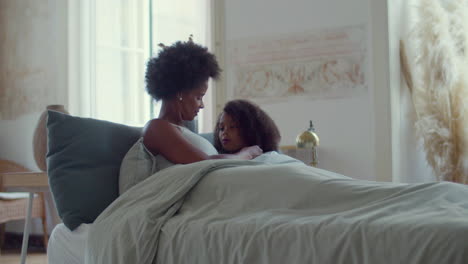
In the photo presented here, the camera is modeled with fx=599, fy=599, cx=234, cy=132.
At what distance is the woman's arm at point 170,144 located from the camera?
2373 mm

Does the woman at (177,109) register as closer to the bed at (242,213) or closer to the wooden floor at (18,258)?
the bed at (242,213)

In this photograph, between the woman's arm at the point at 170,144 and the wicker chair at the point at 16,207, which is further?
the wicker chair at the point at 16,207

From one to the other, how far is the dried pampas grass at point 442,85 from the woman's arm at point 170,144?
2112mm

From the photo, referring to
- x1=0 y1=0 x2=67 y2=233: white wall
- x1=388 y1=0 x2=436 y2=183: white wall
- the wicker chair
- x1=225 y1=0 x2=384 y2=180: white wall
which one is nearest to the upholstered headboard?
x1=225 y1=0 x2=384 y2=180: white wall

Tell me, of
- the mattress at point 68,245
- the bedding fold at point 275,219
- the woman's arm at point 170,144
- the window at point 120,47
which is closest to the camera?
the bedding fold at point 275,219

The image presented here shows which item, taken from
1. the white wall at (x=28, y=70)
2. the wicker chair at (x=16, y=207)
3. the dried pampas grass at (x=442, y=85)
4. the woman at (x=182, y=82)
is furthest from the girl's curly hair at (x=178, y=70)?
the white wall at (x=28, y=70)

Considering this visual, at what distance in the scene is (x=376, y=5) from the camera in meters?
4.15

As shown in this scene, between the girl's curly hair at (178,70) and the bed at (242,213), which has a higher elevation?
the girl's curly hair at (178,70)

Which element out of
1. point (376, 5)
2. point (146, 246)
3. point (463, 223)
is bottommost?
point (146, 246)

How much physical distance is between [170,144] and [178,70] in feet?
1.36

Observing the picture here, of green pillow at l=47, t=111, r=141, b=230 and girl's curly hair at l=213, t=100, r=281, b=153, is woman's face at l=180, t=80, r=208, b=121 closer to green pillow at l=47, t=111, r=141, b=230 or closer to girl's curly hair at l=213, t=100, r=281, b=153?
girl's curly hair at l=213, t=100, r=281, b=153

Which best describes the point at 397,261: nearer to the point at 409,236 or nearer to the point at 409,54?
the point at 409,236

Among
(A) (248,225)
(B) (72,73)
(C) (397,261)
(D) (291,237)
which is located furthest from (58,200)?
(B) (72,73)

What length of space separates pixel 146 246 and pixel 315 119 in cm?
270
